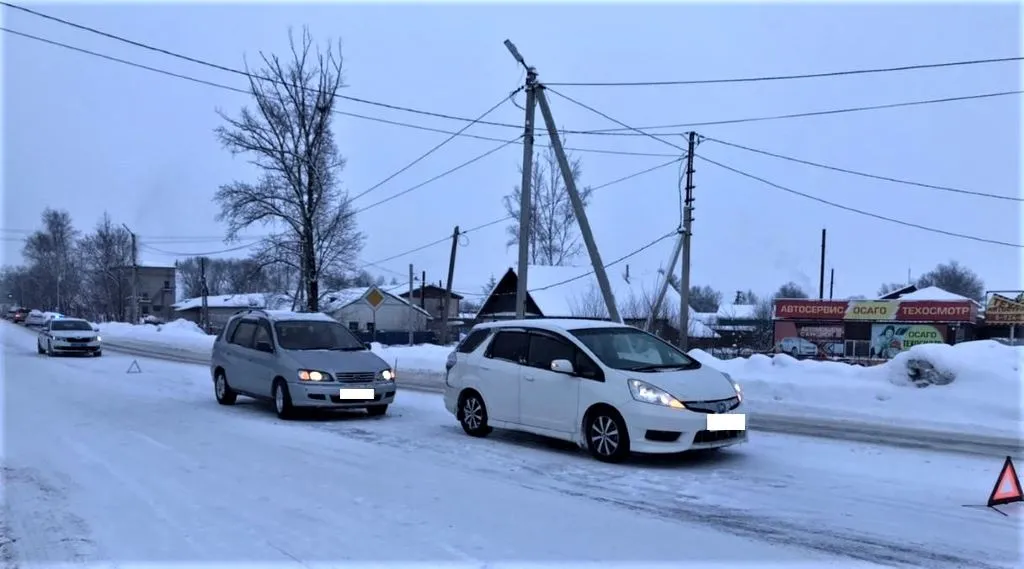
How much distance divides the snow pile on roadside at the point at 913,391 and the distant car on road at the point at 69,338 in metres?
22.5

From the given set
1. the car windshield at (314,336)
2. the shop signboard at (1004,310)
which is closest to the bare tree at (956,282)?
the shop signboard at (1004,310)

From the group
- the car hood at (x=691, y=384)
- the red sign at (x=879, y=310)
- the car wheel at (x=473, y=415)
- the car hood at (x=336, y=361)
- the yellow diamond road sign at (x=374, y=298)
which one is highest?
the red sign at (x=879, y=310)

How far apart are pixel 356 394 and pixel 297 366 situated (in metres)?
0.95

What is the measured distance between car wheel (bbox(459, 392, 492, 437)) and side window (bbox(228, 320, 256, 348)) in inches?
181

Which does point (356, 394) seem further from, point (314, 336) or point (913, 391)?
point (913, 391)

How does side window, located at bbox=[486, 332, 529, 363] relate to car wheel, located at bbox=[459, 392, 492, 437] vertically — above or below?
above

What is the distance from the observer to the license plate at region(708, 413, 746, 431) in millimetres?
8078

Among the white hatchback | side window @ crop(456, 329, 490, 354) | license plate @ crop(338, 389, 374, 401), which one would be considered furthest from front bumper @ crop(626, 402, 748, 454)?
license plate @ crop(338, 389, 374, 401)

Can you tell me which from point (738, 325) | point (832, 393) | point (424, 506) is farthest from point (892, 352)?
point (424, 506)

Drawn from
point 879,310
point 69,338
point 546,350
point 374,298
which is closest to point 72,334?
point 69,338

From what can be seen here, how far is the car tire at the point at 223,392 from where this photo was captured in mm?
13688

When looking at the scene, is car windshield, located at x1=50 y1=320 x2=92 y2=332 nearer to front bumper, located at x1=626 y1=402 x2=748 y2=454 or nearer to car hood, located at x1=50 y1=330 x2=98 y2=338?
car hood, located at x1=50 y1=330 x2=98 y2=338

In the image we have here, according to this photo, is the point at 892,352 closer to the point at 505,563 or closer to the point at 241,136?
the point at 241,136

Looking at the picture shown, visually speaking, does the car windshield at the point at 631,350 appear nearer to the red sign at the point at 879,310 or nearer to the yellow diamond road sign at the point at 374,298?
the yellow diamond road sign at the point at 374,298
